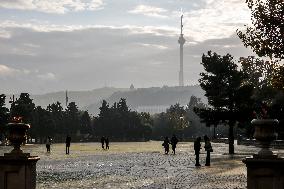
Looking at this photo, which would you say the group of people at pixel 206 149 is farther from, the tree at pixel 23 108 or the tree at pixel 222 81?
the tree at pixel 23 108

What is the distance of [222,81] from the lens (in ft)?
153

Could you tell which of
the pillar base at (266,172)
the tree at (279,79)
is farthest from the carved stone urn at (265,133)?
the tree at (279,79)

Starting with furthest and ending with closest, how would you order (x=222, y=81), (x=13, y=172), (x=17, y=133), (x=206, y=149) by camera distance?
(x=222, y=81)
(x=206, y=149)
(x=17, y=133)
(x=13, y=172)

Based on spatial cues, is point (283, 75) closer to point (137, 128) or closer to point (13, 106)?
point (13, 106)

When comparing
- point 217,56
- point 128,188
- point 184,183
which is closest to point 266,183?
point 128,188

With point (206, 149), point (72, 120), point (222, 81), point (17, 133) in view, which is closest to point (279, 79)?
point (206, 149)

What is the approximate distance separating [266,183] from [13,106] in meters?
95.7

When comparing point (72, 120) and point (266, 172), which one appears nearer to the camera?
point (266, 172)

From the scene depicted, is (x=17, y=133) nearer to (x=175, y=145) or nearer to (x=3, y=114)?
(x=175, y=145)

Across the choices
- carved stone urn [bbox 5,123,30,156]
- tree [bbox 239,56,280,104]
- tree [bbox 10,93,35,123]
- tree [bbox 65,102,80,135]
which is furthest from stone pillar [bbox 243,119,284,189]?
tree [bbox 65,102,80,135]

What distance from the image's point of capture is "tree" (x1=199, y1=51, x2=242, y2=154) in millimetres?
45812

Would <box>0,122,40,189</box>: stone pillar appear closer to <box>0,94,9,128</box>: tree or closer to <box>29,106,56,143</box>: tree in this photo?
<box>0,94,9,128</box>: tree

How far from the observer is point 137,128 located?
133625mm

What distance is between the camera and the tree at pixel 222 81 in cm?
4581
